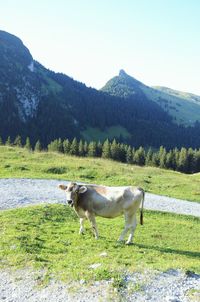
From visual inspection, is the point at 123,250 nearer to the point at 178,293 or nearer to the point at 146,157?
the point at 178,293

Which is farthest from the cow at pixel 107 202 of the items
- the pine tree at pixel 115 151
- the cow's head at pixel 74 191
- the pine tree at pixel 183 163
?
the pine tree at pixel 183 163

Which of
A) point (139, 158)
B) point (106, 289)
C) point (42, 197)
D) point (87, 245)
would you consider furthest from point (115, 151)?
point (106, 289)

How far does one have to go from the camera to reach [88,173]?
137 feet

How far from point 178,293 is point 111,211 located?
6652mm

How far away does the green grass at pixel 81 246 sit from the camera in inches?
520

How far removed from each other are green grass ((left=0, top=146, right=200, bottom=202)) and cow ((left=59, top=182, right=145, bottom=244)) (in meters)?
20.2

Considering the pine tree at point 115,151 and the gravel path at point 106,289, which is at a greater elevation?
the gravel path at point 106,289

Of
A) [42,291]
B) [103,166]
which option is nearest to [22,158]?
[103,166]

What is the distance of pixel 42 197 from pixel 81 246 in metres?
14.1

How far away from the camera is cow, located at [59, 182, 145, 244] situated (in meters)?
17.4

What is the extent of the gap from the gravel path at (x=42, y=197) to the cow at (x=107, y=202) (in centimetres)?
878

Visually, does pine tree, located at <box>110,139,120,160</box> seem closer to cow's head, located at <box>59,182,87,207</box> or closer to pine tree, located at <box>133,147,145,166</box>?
pine tree, located at <box>133,147,145,166</box>

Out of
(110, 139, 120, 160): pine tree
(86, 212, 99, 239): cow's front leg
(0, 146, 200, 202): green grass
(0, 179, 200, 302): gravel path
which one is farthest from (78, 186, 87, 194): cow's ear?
(110, 139, 120, 160): pine tree

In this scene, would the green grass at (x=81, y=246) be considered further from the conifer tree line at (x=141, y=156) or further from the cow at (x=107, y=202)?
the conifer tree line at (x=141, y=156)
